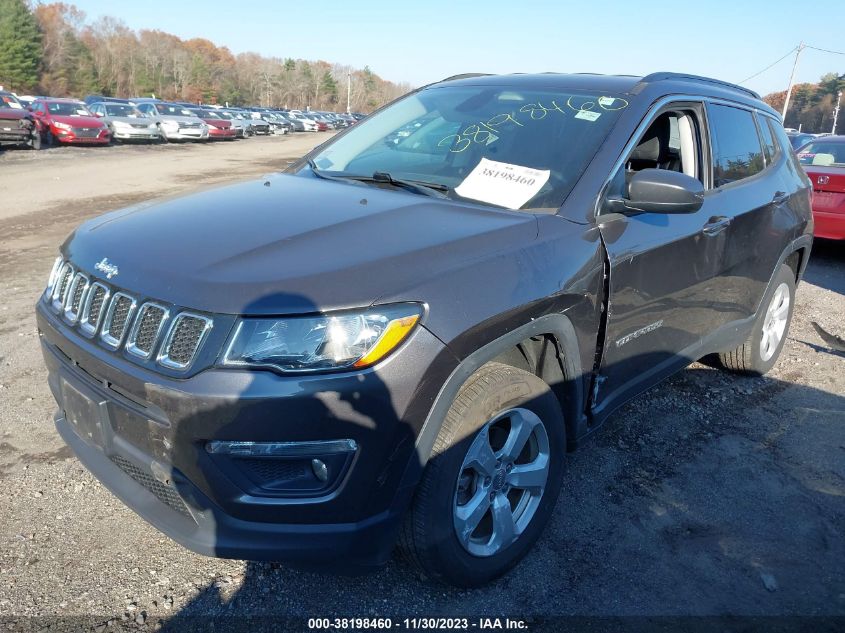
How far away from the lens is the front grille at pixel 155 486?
211 centimetres

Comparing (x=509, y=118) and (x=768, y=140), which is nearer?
(x=509, y=118)

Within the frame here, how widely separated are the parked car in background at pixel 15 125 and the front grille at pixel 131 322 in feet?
67.9

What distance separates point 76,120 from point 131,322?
23.8 metres

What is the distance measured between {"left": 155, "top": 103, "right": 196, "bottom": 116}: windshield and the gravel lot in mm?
26835

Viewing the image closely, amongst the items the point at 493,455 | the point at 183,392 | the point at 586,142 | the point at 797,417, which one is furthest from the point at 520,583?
the point at 797,417

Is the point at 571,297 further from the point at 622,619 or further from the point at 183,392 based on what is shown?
the point at 183,392

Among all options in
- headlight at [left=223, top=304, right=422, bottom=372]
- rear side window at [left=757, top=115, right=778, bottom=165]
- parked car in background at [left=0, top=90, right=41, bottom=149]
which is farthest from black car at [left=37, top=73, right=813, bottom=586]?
parked car in background at [left=0, top=90, right=41, bottom=149]

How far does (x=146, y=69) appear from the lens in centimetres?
8962

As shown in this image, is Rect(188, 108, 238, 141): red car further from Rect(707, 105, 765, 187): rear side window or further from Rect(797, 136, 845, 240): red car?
Rect(707, 105, 765, 187): rear side window

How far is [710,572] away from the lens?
2.74 metres

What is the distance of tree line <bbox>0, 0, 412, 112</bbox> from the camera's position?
72.3 metres

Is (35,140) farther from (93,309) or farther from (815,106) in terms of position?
(815,106)

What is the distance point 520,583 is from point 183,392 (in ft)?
5.01

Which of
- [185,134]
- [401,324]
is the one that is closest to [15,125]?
[185,134]
